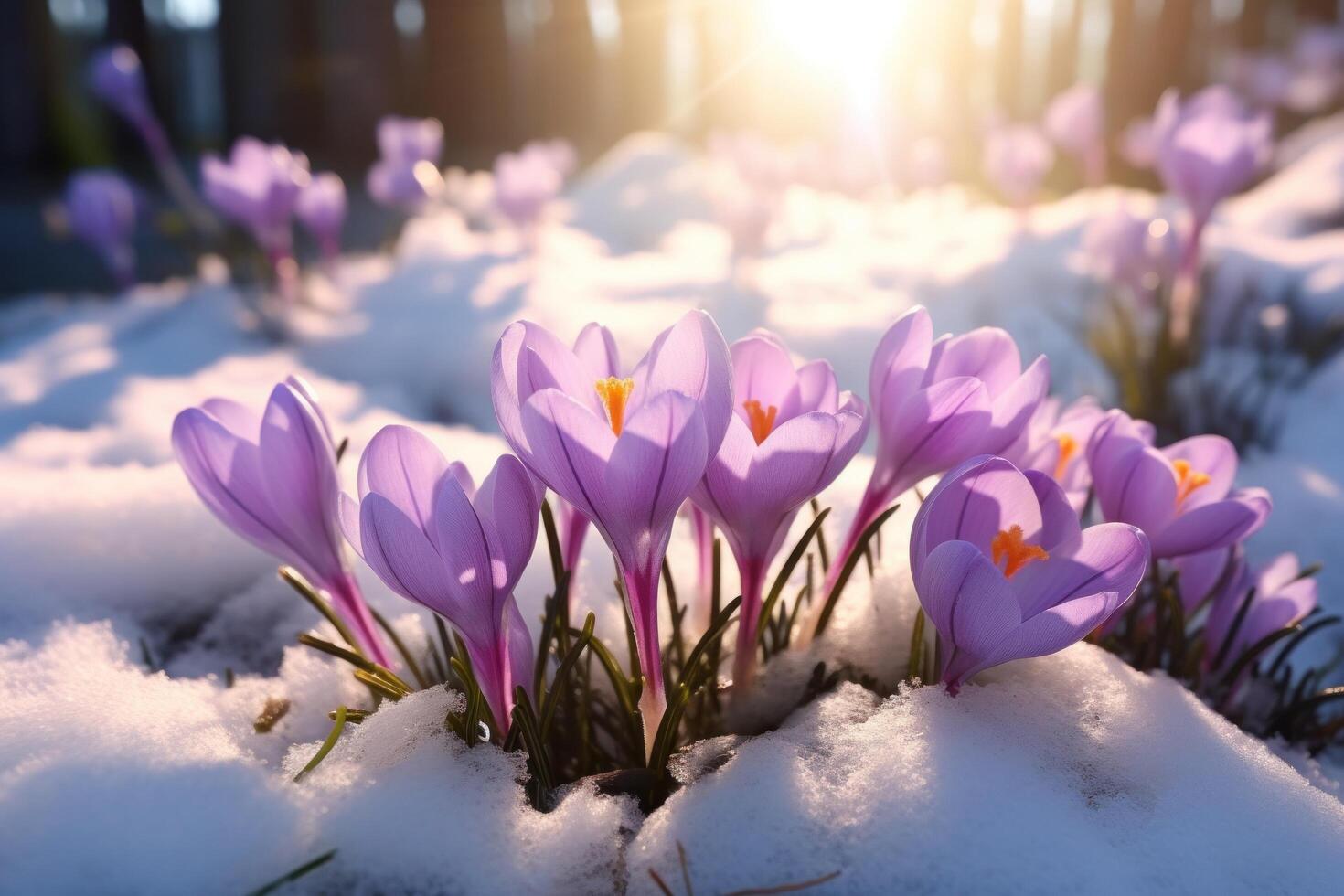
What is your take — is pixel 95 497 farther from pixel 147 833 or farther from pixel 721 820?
pixel 721 820

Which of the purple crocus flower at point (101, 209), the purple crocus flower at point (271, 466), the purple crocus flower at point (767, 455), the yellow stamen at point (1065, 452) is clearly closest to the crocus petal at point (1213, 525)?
the yellow stamen at point (1065, 452)

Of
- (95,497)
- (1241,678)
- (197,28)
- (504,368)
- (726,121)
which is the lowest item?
(1241,678)

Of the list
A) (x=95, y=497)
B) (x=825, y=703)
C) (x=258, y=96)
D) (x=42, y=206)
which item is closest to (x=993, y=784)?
(x=825, y=703)

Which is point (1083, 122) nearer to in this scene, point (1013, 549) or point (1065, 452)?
point (1065, 452)

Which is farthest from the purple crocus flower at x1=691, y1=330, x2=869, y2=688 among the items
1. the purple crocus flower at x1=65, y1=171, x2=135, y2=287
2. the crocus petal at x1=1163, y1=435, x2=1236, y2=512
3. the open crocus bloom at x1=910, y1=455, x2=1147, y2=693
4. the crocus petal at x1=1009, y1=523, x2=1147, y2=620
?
the purple crocus flower at x1=65, y1=171, x2=135, y2=287

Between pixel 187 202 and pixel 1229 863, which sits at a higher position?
pixel 187 202

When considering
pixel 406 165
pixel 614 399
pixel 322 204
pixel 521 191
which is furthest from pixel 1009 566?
pixel 406 165

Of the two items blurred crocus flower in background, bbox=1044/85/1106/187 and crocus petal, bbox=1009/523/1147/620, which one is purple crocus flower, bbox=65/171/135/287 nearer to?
crocus petal, bbox=1009/523/1147/620

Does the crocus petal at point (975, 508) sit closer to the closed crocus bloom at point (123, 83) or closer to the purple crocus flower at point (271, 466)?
the purple crocus flower at point (271, 466)
